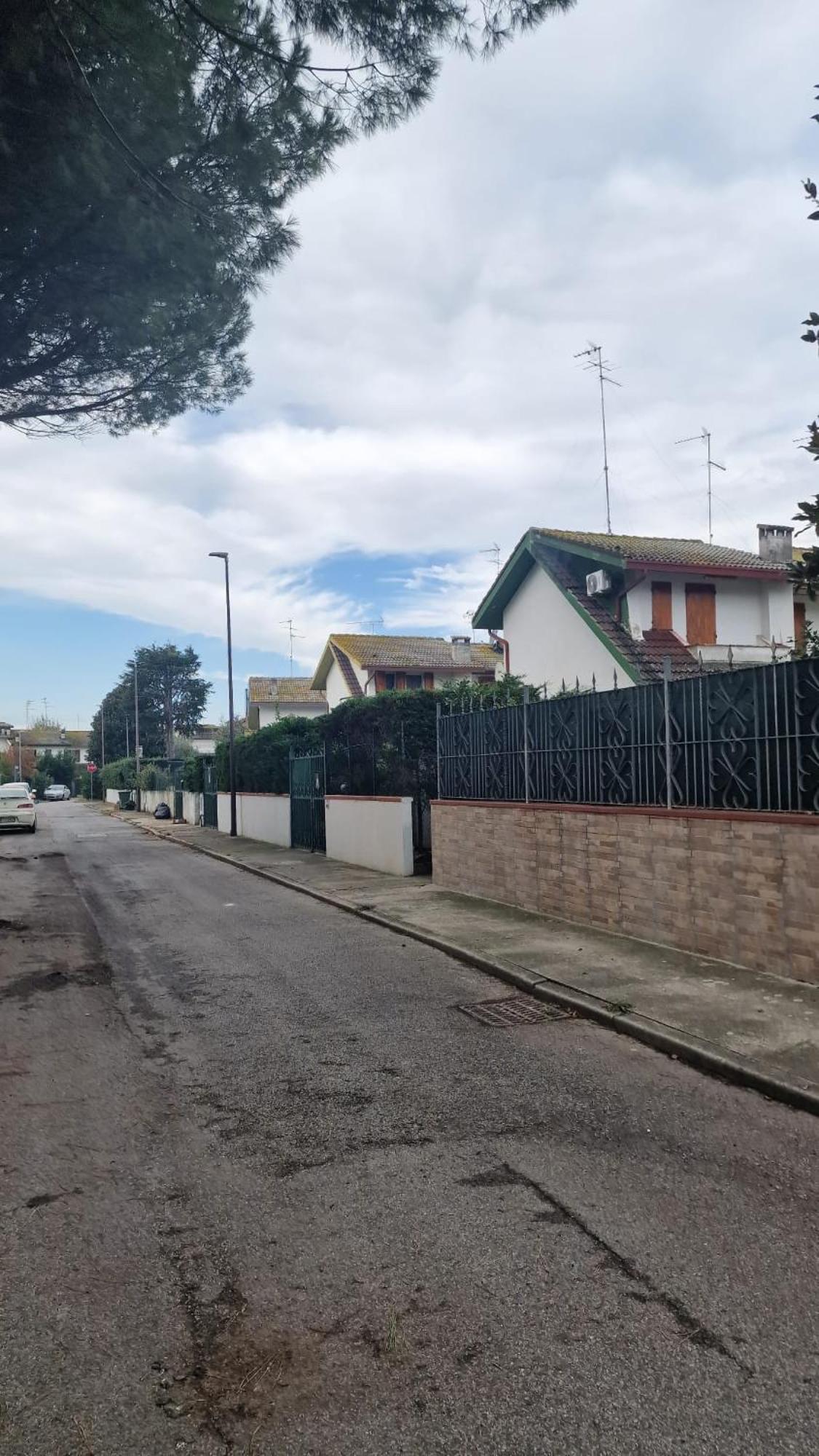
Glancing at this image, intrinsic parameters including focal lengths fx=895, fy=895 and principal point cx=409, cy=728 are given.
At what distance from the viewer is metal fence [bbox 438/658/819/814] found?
6.96 metres

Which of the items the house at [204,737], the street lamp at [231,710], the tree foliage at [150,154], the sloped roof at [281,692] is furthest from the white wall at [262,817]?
the house at [204,737]

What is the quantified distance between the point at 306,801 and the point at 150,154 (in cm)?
1361

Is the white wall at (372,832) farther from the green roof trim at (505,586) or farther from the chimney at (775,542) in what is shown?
the chimney at (775,542)

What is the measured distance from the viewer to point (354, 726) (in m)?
16.8

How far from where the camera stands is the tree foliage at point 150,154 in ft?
23.6

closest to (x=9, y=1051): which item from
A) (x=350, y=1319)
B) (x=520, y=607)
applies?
(x=350, y=1319)

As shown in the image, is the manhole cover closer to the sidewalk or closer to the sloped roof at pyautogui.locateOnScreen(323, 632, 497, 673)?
the sidewalk

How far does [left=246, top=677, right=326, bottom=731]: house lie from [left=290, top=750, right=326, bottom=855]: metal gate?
3141 cm

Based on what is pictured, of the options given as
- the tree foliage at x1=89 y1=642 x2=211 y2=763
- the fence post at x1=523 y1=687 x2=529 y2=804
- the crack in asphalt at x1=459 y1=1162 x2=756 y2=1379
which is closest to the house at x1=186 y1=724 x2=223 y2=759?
the tree foliage at x1=89 y1=642 x2=211 y2=763

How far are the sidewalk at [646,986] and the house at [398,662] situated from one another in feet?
85.2

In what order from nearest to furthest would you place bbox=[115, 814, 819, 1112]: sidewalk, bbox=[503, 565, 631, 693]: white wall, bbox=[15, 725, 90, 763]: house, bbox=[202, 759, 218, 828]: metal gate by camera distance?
bbox=[115, 814, 819, 1112]: sidewalk
bbox=[503, 565, 631, 693]: white wall
bbox=[202, 759, 218, 828]: metal gate
bbox=[15, 725, 90, 763]: house

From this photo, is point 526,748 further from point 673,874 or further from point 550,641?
point 550,641

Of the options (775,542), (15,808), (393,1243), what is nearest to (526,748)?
(393,1243)

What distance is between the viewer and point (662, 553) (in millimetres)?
20828
